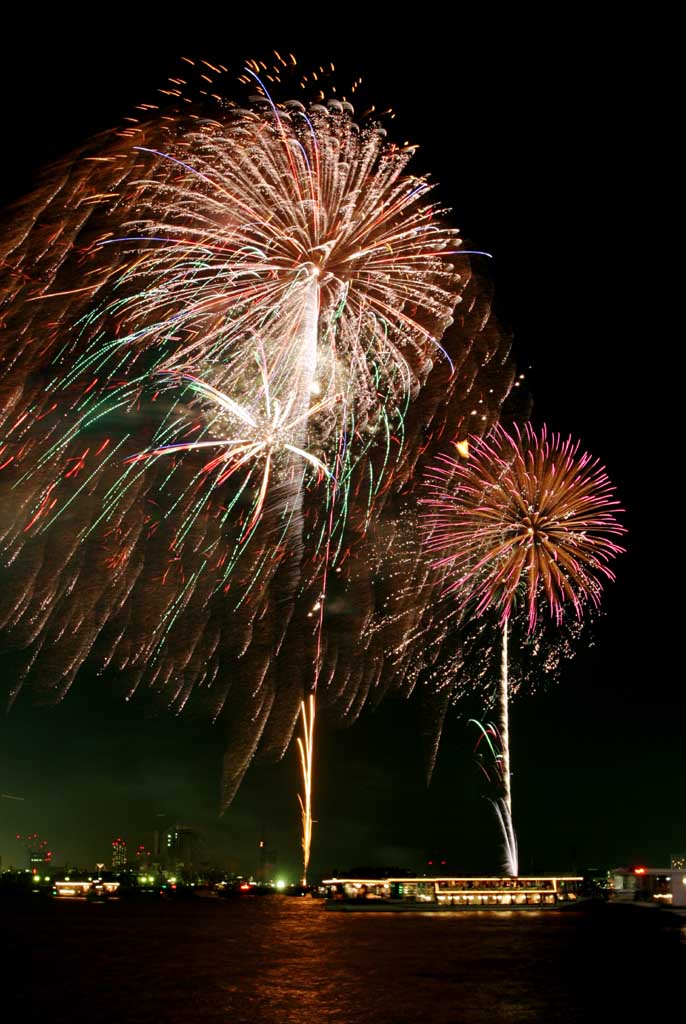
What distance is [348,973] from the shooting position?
19703mm

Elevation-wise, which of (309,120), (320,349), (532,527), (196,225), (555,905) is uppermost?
(309,120)

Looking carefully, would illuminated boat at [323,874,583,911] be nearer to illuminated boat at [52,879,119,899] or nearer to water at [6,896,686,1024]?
water at [6,896,686,1024]

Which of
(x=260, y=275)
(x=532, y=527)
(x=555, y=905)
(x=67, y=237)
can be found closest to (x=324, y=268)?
(x=260, y=275)

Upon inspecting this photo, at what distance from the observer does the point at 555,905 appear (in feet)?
165

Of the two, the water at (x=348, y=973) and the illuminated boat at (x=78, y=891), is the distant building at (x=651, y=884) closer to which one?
the water at (x=348, y=973)

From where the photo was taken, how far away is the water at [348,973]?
1466 cm

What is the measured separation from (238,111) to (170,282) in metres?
4.16

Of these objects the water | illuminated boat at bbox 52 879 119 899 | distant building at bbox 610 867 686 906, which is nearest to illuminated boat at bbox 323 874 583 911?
distant building at bbox 610 867 686 906

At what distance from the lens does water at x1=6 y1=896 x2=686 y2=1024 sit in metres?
14.7

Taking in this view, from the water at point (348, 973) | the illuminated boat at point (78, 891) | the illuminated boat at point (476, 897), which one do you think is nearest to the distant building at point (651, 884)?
the illuminated boat at point (476, 897)

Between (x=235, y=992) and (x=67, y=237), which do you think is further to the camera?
(x=67, y=237)

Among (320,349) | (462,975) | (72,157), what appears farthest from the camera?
(320,349)

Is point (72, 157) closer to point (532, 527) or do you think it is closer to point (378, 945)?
point (532, 527)

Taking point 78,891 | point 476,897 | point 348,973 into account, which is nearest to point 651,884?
point 476,897
